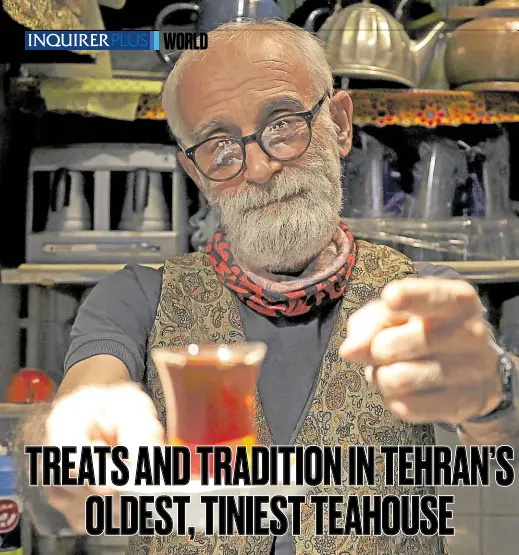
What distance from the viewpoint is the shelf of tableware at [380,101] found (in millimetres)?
628

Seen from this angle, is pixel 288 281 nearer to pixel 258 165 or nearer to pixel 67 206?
pixel 258 165

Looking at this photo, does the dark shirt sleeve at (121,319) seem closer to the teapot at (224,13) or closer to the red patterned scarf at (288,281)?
the red patterned scarf at (288,281)

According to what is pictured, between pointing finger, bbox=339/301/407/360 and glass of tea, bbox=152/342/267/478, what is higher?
pointing finger, bbox=339/301/407/360

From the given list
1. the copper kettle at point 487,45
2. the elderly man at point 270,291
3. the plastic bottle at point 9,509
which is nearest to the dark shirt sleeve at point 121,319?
the elderly man at point 270,291

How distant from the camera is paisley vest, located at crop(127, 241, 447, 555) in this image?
23.3 inches

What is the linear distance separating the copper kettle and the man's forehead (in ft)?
0.47

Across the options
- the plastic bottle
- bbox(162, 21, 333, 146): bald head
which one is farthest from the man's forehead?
the plastic bottle

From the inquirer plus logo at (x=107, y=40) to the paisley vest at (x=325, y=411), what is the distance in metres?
0.21

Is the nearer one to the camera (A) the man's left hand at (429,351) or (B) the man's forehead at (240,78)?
(A) the man's left hand at (429,351)

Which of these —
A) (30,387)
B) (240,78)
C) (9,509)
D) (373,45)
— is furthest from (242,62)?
(9,509)

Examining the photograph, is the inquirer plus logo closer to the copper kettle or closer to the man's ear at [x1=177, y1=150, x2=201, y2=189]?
the man's ear at [x1=177, y1=150, x2=201, y2=189]

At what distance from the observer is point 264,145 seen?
582 millimetres

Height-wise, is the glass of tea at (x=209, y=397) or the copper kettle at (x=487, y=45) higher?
the copper kettle at (x=487, y=45)

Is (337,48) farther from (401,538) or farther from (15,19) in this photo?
(401,538)
